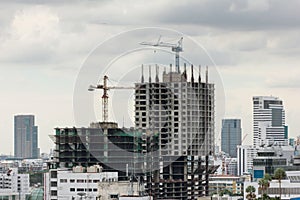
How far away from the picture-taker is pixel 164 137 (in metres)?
111

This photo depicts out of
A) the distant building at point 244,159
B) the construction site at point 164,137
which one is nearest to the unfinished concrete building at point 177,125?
the construction site at point 164,137

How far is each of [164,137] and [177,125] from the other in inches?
62.5

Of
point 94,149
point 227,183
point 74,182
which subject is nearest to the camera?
point 74,182

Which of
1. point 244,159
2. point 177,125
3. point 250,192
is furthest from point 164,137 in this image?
point 244,159

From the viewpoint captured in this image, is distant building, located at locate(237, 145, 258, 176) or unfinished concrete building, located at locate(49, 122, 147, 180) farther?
distant building, located at locate(237, 145, 258, 176)

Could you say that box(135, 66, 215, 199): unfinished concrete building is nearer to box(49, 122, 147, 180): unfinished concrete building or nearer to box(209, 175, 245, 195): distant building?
box(49, 122, 147, 180): unfinished concrete building

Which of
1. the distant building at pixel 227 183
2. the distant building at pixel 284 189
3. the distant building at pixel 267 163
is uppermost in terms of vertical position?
the distant building at pixel 267 163

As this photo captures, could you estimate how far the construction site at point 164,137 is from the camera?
331ft

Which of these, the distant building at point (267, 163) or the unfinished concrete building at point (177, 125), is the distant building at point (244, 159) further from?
the unfinished concrete building at point (177, 125)

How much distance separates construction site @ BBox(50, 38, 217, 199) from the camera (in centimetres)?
10100

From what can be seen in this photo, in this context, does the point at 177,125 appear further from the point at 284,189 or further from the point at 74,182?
the point at 284,189

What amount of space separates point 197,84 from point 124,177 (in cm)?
1763

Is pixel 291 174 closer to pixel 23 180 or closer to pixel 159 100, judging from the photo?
pixel 159 100

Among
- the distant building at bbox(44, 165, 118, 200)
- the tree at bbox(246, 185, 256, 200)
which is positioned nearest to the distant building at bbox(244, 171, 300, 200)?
the tree at bbox(246, 185, 256, 200)
